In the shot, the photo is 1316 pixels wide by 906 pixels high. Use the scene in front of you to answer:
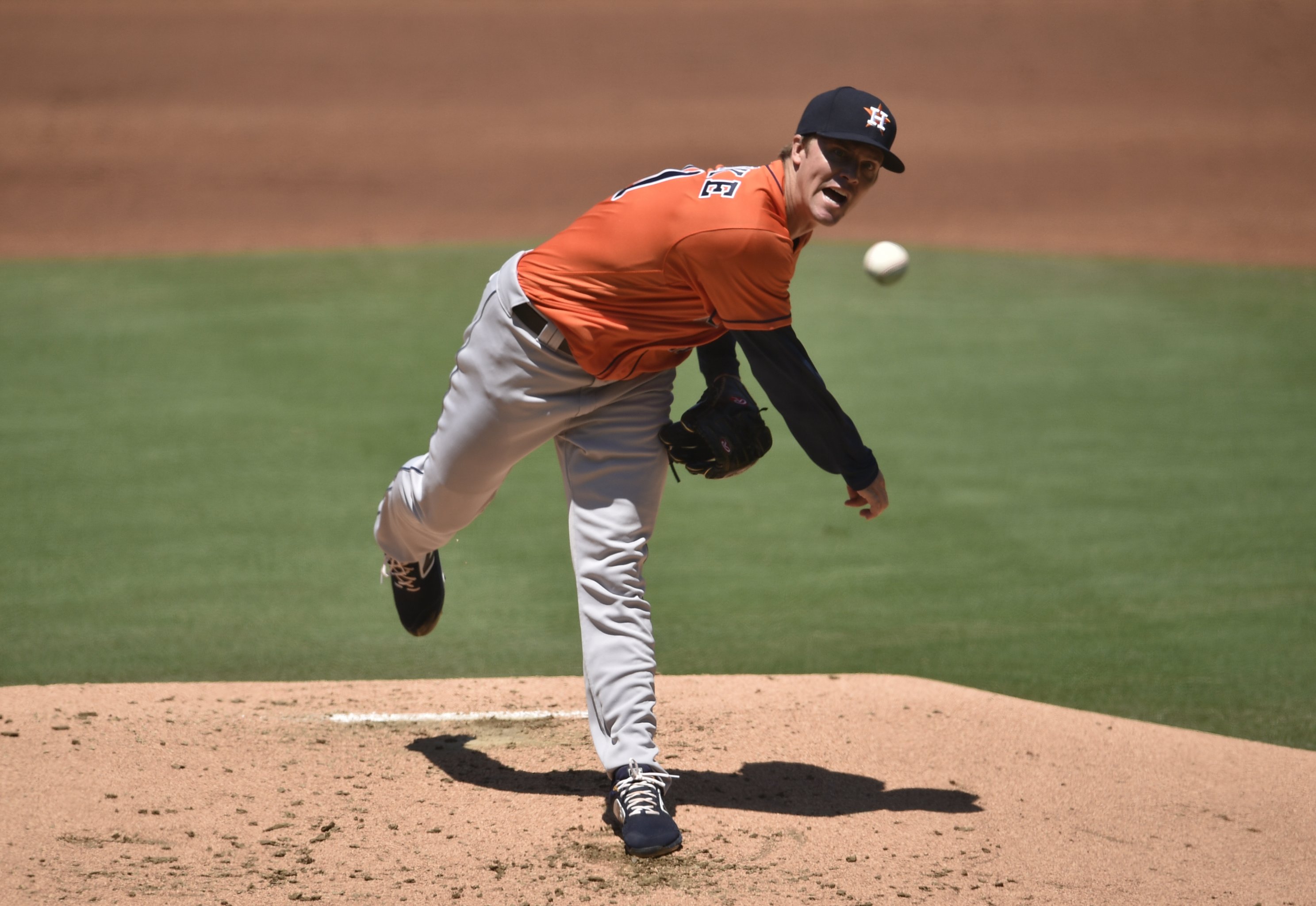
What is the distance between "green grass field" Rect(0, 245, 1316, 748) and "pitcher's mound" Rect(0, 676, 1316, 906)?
0.58 m

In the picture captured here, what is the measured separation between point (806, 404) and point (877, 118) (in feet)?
2.28

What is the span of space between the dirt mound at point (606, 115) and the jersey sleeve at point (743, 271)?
1057 centimetres

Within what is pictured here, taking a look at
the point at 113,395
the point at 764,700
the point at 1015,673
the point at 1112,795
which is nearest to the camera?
the point at 1112,795

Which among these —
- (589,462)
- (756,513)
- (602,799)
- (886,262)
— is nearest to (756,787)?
(602,799)

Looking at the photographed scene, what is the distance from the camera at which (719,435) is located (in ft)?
10.7

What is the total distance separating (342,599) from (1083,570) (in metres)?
3.24

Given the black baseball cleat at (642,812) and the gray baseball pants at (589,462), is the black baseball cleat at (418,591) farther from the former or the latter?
the black baseball cleat at (642,812)

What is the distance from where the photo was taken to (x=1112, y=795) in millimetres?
3516

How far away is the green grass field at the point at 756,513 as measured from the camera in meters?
4.80

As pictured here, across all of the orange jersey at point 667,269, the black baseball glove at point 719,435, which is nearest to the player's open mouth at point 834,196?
the orange jersey at point 667,269

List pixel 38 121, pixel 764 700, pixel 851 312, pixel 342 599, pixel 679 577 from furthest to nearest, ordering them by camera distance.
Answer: pixel 38 121
pixel 851 312
pixel 679 577
pixel 342 599
pixel 764 700

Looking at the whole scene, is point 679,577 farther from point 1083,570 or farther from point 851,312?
point 851,312

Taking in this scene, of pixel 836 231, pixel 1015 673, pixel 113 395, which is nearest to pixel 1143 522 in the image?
pixel 1015 673

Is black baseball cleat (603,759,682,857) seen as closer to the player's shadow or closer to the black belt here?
the player's shadow
